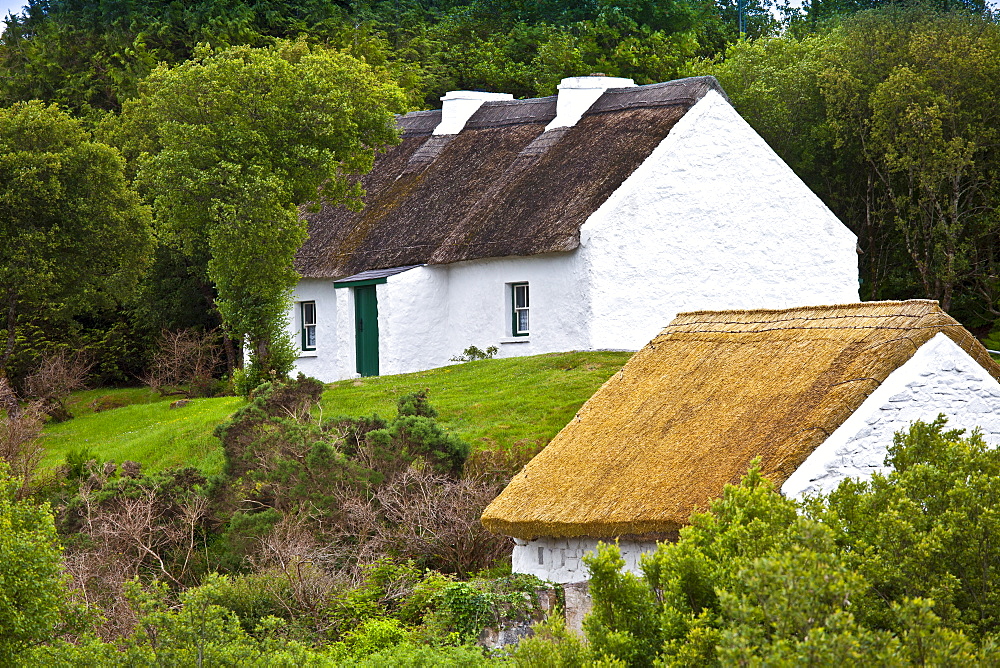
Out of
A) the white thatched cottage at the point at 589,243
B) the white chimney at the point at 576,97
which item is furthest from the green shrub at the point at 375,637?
the white chimney at the point at 576,97

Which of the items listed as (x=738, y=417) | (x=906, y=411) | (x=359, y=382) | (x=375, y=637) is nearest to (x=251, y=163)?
(x=359, y=382)

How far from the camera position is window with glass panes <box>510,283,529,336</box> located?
→ 95.0ft

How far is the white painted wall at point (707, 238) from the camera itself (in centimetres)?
2738

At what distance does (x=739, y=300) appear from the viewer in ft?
93.0

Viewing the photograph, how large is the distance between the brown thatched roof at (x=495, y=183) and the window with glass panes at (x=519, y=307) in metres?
1.05

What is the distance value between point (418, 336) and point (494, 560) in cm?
1394

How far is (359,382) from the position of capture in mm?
28062

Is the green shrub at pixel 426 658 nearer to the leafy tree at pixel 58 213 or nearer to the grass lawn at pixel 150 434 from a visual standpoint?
the grass lawn at pixel 150 434

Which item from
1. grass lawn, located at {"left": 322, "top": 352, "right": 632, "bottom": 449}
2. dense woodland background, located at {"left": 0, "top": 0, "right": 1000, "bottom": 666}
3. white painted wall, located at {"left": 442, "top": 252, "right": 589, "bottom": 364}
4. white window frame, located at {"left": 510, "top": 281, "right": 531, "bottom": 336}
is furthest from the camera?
white window frame, located at {"left": 510, "top": 281, "right": 531, "bottom": 336}

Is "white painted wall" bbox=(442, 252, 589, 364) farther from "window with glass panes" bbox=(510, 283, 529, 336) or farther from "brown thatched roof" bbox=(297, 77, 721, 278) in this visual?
"brown thatched roof" bbox=(297, 77, 721, 278)

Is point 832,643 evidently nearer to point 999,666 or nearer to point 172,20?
point 999,666

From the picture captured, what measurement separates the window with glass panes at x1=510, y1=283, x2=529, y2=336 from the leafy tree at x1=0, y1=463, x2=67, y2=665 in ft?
54.5

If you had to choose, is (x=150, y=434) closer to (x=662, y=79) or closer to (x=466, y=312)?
(x=466, y=312)

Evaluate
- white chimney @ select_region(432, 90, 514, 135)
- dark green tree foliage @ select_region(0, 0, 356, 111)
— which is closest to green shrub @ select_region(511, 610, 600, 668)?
white chimney @ select_region(432, 90, 514, 135)
